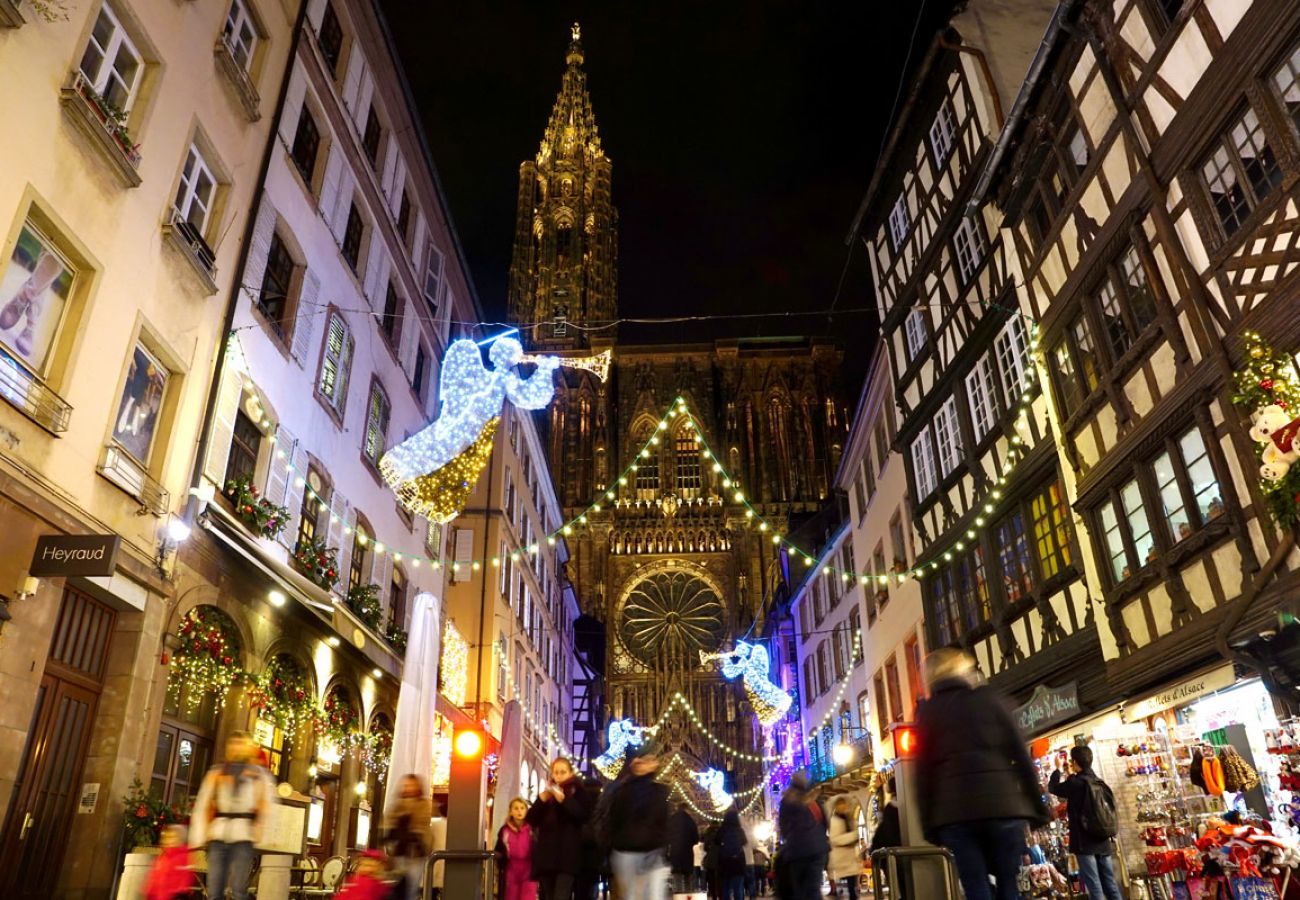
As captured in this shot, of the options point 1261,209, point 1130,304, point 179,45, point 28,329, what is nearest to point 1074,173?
point 1130,304

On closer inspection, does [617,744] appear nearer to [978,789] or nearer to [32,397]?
[32,397]

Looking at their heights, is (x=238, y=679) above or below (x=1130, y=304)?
below

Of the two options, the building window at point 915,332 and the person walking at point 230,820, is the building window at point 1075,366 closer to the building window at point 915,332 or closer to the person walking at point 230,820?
the building window at point 915,332

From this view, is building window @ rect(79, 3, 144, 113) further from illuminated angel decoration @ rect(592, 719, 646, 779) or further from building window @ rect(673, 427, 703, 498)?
building window @ rect(673, 427, 703, 498)

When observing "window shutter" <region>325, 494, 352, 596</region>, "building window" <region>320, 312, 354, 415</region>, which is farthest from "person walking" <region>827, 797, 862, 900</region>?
"building window" <region>320, 312, 354, 415</region>

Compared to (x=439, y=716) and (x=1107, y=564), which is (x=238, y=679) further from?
(x=1107, y=564)

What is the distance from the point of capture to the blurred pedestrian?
8.83 meters

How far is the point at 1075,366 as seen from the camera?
1251 cm

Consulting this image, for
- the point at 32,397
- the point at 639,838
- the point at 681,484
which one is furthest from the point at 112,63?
the point at 681,484

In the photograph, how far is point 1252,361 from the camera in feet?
28.1

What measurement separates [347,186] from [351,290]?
1.78 metres

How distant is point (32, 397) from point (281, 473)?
198 inches

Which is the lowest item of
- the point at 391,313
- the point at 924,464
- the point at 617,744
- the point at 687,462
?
the point at 617,744

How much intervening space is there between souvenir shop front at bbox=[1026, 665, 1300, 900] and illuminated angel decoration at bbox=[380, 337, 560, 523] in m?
7.87
